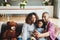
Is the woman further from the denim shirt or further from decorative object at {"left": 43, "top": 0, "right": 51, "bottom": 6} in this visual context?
decorative object at {"left": 43, "top": 0, "right": 51, "bottom": 6}

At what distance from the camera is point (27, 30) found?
1398 millimetres

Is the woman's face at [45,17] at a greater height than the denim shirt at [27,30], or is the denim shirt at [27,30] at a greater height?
the woman's face at [45,17]

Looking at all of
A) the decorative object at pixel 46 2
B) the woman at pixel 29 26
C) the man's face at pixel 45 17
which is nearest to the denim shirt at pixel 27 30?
the woman at pixel 29 26

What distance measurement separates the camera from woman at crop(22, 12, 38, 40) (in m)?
1.39

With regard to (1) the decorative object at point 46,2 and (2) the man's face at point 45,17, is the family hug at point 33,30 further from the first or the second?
(1) the decorative object at point 46,2

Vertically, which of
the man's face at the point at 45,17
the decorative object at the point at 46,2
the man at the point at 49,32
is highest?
the decorative object at the point at 46,2

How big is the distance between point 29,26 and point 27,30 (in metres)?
0.04

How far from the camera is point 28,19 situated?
1422 mm

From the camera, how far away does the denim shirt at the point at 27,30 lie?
4.56ft

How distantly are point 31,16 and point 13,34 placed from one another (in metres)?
0.23

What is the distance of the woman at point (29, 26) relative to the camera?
1.39 metres

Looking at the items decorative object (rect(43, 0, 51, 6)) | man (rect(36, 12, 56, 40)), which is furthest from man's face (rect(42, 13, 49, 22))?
decorative object (rect(43, 0, 51, 6))

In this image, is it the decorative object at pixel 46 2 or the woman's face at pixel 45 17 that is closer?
the woman's face at pixel 45 17

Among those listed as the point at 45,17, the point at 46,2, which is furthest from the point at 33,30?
the point at 46,2
